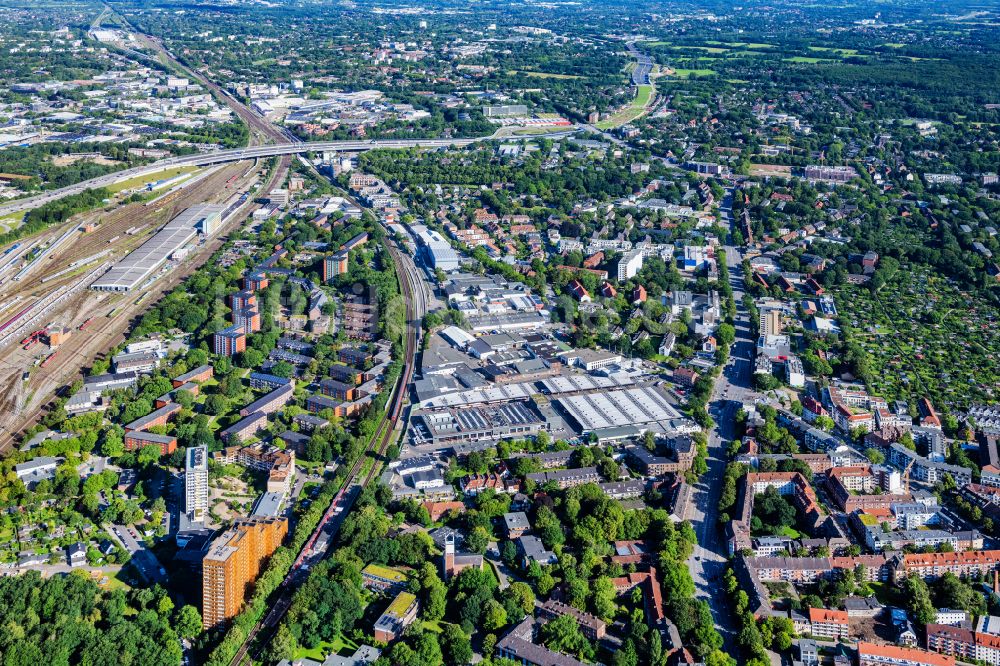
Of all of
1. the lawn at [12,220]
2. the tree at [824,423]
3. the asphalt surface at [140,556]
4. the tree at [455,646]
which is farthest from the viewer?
the lawn at [12,220]

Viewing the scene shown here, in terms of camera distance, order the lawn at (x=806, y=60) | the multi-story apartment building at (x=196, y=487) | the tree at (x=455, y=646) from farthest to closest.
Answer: the lawn at (x=806, y=60) < the multi-story apartment building at (x=196, y=487) < the tree at (x=455, y=646)

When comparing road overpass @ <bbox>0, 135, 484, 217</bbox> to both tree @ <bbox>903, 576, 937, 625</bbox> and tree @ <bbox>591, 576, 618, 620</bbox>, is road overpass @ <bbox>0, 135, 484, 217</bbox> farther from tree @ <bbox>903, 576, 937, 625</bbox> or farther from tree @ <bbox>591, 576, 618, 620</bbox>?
tree @ <bbox>903, 576, 937, 625</bbox>

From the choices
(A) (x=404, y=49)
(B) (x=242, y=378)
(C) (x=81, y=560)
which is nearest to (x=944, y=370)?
(B) (x=242, y=378)

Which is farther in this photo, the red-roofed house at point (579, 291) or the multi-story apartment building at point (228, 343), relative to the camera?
the red-roofed house at point (579, 291)

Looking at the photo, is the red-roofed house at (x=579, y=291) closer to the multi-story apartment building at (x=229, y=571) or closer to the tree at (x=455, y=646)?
the multi-story apartment building at (x=229, y=571)

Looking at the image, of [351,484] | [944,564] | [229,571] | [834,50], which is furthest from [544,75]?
[229,571]

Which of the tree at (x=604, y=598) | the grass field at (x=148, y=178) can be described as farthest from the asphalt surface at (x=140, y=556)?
the grass field at (x=148, y=178)
